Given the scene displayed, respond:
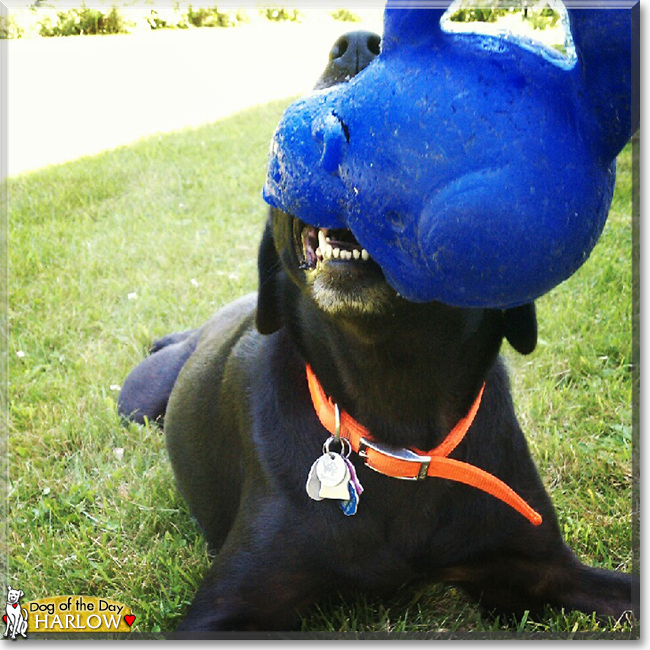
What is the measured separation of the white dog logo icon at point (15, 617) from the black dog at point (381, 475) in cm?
49

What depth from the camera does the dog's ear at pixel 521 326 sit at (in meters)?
2.22

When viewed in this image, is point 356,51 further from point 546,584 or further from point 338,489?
point 546,584

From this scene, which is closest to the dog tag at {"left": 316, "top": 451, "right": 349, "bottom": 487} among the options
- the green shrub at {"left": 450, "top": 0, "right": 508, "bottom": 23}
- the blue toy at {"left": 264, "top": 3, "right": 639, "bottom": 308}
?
the blue toy at {"left": 264, "top": 3, "right": 639, "bottom": 308}

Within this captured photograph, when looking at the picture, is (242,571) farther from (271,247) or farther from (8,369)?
(8,369)

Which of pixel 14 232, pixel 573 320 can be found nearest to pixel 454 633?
pixel 573 320

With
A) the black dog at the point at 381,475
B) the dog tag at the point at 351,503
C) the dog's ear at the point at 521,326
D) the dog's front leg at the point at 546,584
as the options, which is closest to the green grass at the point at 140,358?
the dog's front leg at the point at 546,584

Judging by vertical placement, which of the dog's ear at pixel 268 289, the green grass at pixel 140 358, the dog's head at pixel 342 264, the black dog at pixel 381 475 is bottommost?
the green grass at pixel 140 358

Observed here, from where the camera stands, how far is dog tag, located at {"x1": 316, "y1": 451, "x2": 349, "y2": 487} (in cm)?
221

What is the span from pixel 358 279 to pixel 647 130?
1.08 meters

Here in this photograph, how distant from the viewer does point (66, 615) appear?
2414mm

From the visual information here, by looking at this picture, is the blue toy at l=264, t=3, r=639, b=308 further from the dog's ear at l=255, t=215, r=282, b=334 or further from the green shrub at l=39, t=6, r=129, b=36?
the green shrub at l=39, t=6, r=129, b=36

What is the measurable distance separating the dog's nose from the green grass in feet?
2.80

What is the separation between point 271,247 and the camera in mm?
2475

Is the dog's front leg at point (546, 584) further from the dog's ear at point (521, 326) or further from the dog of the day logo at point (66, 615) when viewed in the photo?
the dog of the day logo at point (66, 615)
